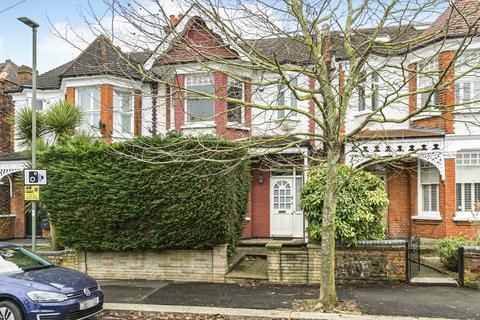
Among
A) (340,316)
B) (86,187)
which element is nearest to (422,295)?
(340,316)

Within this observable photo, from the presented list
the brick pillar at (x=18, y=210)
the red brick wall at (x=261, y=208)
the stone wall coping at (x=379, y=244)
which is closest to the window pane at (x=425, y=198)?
the red brick wall at (x=261, y=208)

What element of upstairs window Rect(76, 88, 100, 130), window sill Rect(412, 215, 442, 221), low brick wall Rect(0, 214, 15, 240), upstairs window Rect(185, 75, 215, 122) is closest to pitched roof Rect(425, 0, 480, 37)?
window sill Rect(412, 215, 442, 221)

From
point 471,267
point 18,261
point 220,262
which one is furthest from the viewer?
point 220,262

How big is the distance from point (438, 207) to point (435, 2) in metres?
9.20

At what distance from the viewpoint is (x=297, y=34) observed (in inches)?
334

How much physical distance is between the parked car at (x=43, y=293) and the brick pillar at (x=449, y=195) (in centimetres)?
1132

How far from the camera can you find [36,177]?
34.8ft

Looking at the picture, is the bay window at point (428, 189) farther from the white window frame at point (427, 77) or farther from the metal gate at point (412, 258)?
the metal gate at point (412, 258)

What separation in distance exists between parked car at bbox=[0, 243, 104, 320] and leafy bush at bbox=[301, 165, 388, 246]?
207 inches

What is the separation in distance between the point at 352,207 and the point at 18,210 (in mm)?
15494

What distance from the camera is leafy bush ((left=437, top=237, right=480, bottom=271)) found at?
35.9ft

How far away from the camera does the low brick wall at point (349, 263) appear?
10.3 metres

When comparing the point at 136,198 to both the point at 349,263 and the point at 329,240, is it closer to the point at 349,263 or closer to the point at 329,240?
the point at 329,240

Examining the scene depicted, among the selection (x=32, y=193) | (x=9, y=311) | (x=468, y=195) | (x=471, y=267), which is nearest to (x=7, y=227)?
(x=32, y=193)
